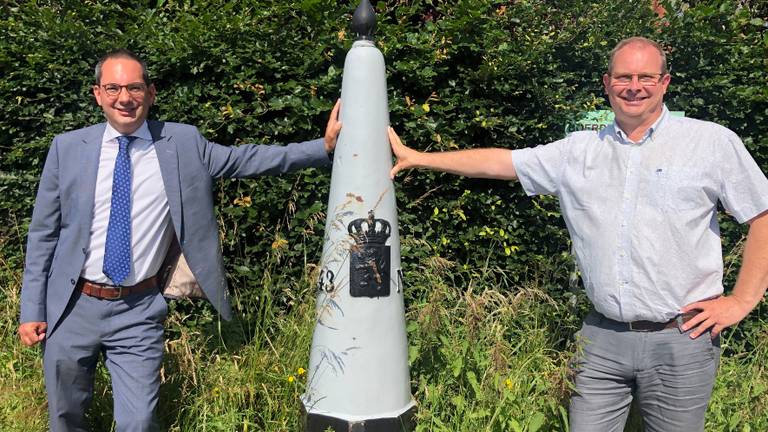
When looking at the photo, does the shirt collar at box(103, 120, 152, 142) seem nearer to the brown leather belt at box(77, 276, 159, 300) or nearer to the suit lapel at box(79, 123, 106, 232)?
the suit lapel at box(79, 123, 106, 232)

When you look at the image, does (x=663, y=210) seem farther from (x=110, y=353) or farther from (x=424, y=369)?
(x=110, y=353)

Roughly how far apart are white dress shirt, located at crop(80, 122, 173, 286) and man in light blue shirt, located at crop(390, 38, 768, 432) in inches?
68.8

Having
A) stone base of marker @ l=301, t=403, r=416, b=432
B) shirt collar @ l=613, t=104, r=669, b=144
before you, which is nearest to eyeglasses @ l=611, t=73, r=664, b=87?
shirt collar @ l=613, t=104, r=669, b=144

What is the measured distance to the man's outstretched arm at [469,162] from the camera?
273 centimetres

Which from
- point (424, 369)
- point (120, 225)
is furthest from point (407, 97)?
point (120, 225)

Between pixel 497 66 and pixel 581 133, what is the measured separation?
133 centimetres

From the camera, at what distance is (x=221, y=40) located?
388 centimetres

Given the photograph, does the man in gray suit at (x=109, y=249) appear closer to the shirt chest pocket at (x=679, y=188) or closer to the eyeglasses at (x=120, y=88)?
the eyeglasses at (x=120, y=88)

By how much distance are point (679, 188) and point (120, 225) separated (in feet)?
7.21

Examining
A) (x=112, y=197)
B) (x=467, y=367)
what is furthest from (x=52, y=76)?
(x=467, y=367)

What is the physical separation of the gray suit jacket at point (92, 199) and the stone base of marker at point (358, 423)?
622 millimetres

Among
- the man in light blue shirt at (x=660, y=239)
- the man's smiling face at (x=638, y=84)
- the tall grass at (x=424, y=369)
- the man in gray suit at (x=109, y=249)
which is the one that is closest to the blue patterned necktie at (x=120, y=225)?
the man in gray suit at (x=109, y=249)

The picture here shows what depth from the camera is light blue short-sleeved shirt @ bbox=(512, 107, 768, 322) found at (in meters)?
2.35

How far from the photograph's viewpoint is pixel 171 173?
2842mm
